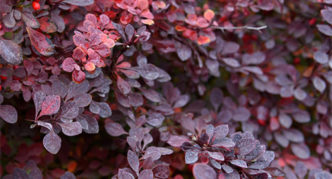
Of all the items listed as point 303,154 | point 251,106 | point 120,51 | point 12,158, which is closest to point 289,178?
point 303,154

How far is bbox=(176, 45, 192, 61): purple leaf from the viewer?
4.06 feet

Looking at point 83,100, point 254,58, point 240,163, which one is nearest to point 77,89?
point 83,100

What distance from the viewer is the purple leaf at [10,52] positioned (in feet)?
3.17

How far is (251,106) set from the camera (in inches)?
61.6

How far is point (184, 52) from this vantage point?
4.10 feet

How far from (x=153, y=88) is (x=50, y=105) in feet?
1.64

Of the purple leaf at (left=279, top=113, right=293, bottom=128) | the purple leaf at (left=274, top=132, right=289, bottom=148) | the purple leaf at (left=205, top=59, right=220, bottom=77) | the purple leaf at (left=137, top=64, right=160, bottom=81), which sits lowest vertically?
the purple leaf at (left=274, top=132, right=289, bottom=148)

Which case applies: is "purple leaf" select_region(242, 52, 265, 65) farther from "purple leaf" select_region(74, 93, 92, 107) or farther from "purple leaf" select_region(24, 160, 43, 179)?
"purple leaf" select_region(24, 160, 43, 179)

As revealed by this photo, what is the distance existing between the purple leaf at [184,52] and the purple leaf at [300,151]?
0.62 m

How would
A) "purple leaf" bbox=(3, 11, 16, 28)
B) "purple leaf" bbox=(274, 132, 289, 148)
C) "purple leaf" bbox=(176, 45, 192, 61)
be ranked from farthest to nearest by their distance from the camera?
1. "purple leaf" bbox=(274, 132, 289, 148)
2. "purple leaf" bbox=(176, 45, 192, 61)
3. "purple leaf" bbox=(3, 11, 16, 28)

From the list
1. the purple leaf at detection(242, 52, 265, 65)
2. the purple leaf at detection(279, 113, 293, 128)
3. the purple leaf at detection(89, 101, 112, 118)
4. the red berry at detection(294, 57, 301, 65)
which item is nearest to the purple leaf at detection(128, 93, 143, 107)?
the purple leaf at detection(89, 101, 112, 118)

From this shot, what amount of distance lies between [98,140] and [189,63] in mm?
489

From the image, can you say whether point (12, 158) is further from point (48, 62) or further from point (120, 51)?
point (120, 51)

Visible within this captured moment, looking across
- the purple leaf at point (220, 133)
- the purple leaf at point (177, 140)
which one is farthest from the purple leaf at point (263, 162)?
the purple leaf at point (177, 140)
